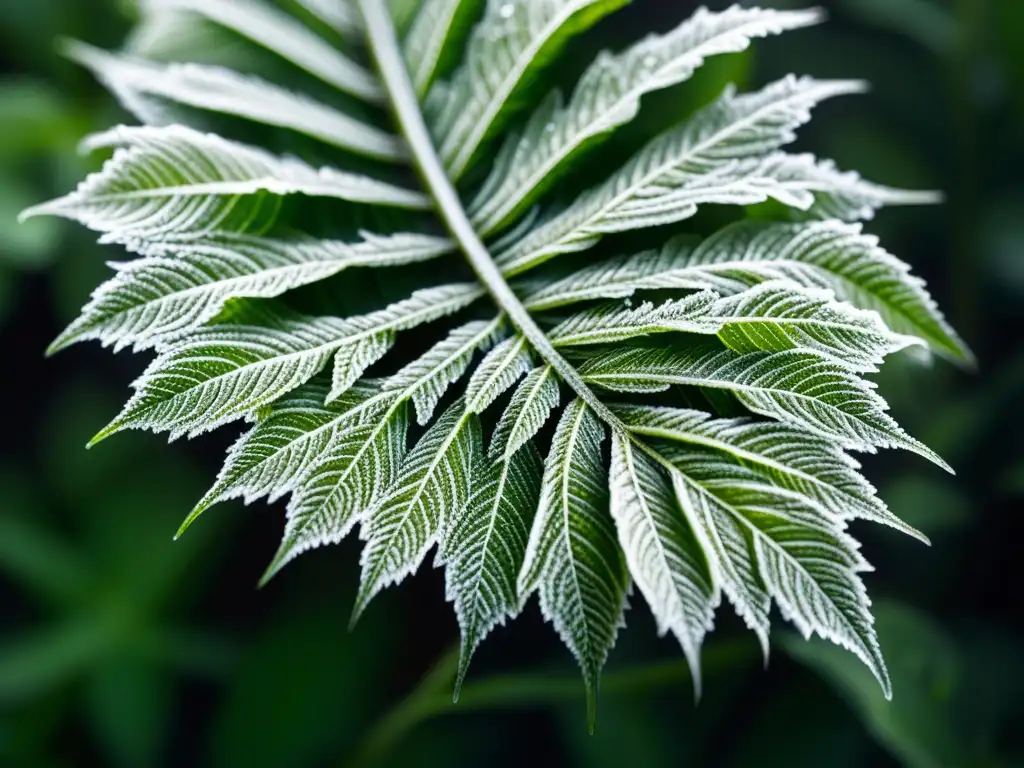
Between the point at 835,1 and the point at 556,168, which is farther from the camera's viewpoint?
the point at 835,1

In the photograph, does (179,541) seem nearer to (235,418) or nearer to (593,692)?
(235,418)

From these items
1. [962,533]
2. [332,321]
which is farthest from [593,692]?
[962,533]

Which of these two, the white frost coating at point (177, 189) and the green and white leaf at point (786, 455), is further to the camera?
the white frost coating at point (177, 189)

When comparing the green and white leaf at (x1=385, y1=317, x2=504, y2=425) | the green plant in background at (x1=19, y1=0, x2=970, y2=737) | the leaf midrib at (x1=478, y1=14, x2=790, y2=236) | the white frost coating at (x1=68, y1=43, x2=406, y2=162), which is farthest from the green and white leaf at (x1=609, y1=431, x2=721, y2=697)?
the white frost coating at (x1=68, y1=43, x2=406, y2=162)

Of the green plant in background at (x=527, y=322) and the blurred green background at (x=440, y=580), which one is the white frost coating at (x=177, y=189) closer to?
the green plant in background at (x=527, y=322)

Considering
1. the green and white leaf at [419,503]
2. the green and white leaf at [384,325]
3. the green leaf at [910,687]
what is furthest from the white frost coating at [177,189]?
the green leaf at [910,687]

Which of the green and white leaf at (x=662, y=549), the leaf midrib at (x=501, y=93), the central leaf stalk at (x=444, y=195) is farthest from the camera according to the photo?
the leaf midrib at (x=501, y=93)

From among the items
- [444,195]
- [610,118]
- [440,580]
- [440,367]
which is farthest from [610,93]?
[440,580]

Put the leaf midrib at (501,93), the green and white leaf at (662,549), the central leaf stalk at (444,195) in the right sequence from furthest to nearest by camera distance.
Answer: the leaf midrib at (501,93) → the central leaf stalk at (444,195) → the green and white leaf at (662,549)
